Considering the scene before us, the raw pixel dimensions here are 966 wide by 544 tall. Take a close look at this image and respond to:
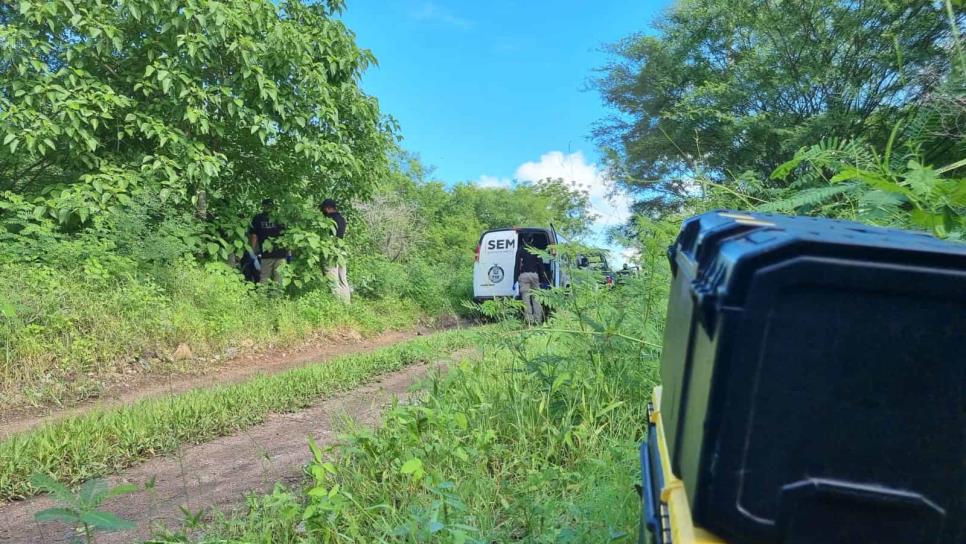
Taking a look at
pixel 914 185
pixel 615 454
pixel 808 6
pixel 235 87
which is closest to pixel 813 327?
pixel 914 185

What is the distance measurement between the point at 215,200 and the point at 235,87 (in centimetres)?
182

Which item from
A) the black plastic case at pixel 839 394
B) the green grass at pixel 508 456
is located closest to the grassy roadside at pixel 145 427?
the green grass at pixel 508 456

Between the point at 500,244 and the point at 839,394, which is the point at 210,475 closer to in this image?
the point at 839,394

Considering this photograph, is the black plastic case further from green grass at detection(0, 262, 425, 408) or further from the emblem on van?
the emblem on van

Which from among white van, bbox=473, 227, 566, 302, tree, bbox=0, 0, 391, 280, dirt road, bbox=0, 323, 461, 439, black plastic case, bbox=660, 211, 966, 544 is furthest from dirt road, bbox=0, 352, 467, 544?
white van, bbox=473, 227, 566, 302

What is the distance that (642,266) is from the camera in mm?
3428

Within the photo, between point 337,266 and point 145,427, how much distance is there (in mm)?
5567

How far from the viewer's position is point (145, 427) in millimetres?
3406

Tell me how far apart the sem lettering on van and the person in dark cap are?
321 centimetres

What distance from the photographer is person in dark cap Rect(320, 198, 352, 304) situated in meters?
8.59

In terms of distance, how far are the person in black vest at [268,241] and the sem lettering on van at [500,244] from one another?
14.2 feet

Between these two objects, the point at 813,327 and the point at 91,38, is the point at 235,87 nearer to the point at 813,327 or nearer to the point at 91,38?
the point at 91,38

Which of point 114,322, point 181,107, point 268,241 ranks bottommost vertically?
point 114,322

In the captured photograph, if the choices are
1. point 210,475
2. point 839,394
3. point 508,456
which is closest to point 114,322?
point 210,475
